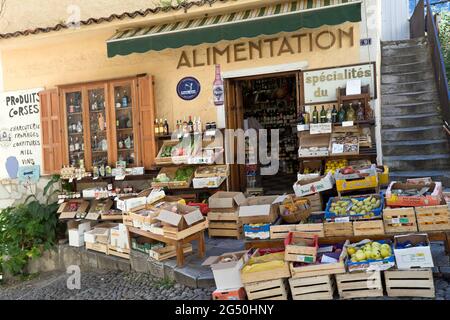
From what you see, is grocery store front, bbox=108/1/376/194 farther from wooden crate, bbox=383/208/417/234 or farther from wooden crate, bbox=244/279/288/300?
wooden crate, bbox=244/279/288/300

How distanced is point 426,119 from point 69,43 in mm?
7033

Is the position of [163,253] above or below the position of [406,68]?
below

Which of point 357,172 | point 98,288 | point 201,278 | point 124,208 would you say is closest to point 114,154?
point 124,208

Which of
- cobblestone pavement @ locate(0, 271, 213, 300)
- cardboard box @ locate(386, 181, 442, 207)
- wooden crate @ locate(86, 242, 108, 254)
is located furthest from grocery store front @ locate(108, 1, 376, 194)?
cobblestone pavement @ locate(0, 271, 213, 300)

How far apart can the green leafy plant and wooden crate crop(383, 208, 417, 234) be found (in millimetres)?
5693

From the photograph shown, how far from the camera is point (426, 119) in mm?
8609

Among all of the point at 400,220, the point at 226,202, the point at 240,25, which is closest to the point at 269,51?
the point at 240,25

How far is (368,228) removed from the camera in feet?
16.7

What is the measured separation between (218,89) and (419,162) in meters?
3.67

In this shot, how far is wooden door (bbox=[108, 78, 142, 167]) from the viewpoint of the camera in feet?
27.7

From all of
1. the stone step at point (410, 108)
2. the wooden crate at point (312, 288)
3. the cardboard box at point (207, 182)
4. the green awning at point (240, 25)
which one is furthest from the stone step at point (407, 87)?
the wooden crate at point (312, 288)

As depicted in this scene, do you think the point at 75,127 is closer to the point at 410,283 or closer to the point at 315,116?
the point at 315,116

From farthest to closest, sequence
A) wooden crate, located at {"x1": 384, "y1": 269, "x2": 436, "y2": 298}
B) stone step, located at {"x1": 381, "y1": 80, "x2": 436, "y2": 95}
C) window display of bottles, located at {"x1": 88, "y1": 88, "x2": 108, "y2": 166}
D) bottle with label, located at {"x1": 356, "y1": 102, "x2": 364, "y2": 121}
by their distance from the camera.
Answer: stone step, located at {"x1": 381, "y1": 80, "x2": 436, "y2": 95} < window display of bottles, located at {"x1": 88, "y1": 88, "x2": 108, "y2": 166} < bottle with label, located at {"x1": 356, "y1": 102, "x2": 364, "y2": 121} < wooden crate, located at {"x1": 384, "y1": 269, "x2": 436, "y2": 298}
